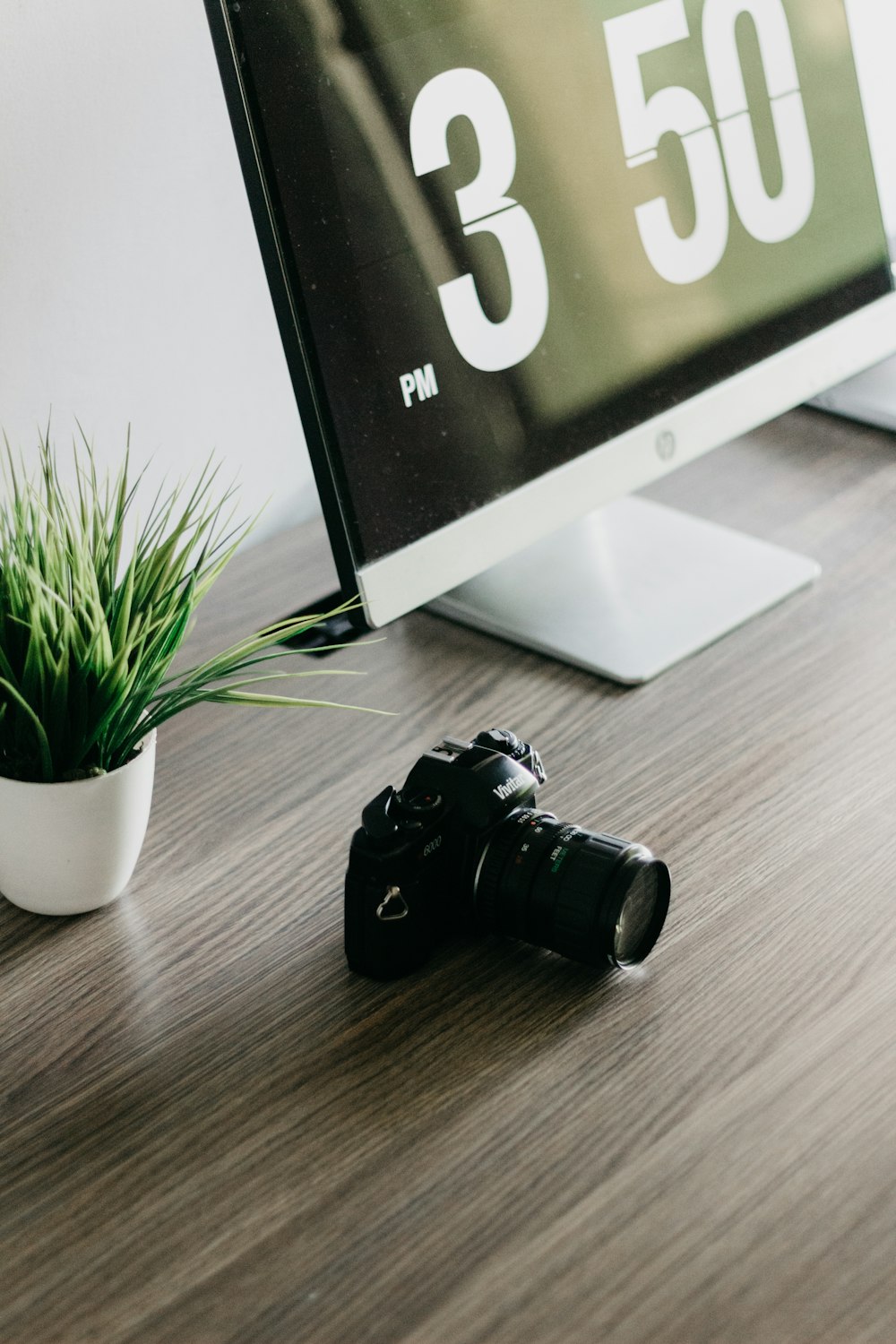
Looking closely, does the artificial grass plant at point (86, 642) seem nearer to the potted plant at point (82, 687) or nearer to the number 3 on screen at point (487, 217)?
the potted plant at point (82, 687)

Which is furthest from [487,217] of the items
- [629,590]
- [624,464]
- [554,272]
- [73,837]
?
[73,837]

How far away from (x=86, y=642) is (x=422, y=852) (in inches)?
7.1

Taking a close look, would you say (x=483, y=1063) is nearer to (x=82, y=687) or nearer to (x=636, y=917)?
(x=636, y=917)

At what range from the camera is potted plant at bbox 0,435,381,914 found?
0.65 meters

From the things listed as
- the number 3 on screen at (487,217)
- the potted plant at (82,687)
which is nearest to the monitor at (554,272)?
the number 3 on screen at (487,217)

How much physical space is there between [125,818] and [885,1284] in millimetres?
391

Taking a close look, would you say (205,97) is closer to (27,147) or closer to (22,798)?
(27,147)

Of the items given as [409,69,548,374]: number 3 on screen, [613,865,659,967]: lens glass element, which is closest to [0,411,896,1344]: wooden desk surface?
[613,865,659,967]: lens glass element

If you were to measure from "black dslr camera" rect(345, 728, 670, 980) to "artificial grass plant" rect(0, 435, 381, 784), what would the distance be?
80 millimetres

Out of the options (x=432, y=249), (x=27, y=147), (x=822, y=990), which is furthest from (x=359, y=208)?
(x=822, y=990)

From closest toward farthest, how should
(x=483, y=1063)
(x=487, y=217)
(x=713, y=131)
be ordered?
(x=483, y=1063)
(x=487, y=217)
(x=713, y=131)

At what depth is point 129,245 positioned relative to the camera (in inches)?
36.9

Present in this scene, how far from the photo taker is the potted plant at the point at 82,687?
65cm

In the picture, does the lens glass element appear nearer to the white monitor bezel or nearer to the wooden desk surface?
the wooden desk surface
